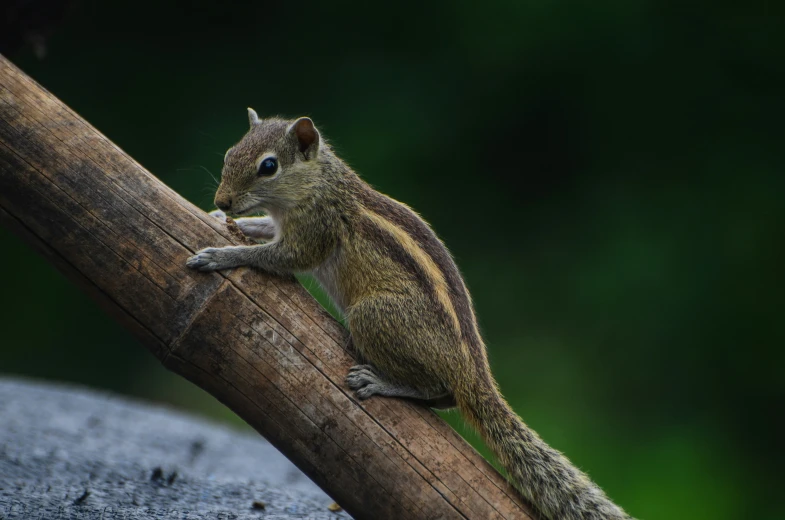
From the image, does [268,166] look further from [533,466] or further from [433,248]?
[533,466]

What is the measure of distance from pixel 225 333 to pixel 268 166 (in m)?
0.67

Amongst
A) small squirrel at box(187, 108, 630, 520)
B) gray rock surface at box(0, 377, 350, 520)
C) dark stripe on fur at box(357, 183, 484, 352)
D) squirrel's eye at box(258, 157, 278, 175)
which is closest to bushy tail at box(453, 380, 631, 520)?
small squirrel at box(187, 108, 630, 520)

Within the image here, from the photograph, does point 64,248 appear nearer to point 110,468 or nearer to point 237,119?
point 110,468

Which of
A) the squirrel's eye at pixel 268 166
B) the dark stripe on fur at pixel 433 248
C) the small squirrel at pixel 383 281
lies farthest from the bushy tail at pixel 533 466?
the squirrel's eye at pixel 268 166

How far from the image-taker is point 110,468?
340 centimetres

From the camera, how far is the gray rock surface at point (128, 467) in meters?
2.75

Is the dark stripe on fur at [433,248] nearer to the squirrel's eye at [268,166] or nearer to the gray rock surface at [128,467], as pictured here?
the squirrel's eye at [268,166]

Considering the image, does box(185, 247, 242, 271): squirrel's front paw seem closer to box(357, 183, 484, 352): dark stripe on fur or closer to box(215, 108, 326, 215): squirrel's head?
box(215, 108, 326, 215): squirrel's head

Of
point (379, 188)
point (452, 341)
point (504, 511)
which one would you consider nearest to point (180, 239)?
point (452, 341)

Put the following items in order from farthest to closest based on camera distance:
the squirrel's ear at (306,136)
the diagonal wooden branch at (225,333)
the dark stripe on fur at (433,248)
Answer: the squirrel's ear at (306,136) → the dark stripe on fur at (433,248) → the diagonal wooden branch at (225,333)

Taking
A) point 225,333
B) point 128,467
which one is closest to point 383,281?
point 225,333

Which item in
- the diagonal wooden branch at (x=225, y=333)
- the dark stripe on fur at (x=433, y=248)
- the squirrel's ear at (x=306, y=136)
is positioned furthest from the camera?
the squirrel's ear at (x=306, y=136)

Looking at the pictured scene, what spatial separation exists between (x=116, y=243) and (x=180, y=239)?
19 centimetres

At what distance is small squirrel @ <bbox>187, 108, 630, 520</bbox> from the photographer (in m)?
2.45
